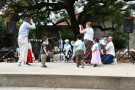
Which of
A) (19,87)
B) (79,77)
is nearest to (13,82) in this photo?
(19,87)

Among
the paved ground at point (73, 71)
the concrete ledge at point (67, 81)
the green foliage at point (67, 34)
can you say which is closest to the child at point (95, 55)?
the paved ground at point (73, 71)

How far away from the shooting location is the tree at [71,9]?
1107 inches

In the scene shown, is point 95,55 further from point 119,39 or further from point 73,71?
point 119,39

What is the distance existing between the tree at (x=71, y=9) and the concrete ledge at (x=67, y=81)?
1857 cm

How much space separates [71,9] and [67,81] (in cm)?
2094

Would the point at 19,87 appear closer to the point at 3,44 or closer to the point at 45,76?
the point at 45,76

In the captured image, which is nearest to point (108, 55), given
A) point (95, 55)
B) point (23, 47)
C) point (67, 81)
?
point (95, 55)

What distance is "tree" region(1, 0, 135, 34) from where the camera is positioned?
92.2ft

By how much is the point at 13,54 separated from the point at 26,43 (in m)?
6.64

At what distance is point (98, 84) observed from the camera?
354 inches

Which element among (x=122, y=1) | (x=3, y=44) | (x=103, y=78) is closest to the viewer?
(x=103, y=78)

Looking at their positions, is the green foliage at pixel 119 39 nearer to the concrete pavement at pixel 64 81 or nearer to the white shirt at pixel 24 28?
the white shirt at pixel 24 28

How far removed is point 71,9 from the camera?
29.7 meters

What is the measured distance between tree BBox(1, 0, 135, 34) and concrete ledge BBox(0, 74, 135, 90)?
18.6 metres
